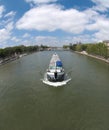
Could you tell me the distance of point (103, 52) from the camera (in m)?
67.9

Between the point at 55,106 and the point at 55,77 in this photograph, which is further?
the point at 55,77

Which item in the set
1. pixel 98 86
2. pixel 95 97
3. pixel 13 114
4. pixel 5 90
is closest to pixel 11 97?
pixel 5 90

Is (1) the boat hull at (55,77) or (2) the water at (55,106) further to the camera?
(1) the boat hull at (55,77)

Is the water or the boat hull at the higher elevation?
the boat hull

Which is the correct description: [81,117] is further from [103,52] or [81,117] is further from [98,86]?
[103,52]

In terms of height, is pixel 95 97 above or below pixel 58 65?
below

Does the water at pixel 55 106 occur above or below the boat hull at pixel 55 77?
below

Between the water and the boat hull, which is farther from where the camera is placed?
the boat hull

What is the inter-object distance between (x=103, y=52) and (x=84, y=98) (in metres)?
45.0

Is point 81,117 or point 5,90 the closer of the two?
point 81,117

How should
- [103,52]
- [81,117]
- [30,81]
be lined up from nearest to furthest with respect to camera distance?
1. [81,117]
2. [30,81]
3. [103,52]

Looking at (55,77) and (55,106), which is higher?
(55,77)

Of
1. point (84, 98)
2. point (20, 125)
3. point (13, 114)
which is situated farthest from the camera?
point (84, 98)

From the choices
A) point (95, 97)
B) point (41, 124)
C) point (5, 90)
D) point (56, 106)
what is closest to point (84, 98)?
point (95, 97)
